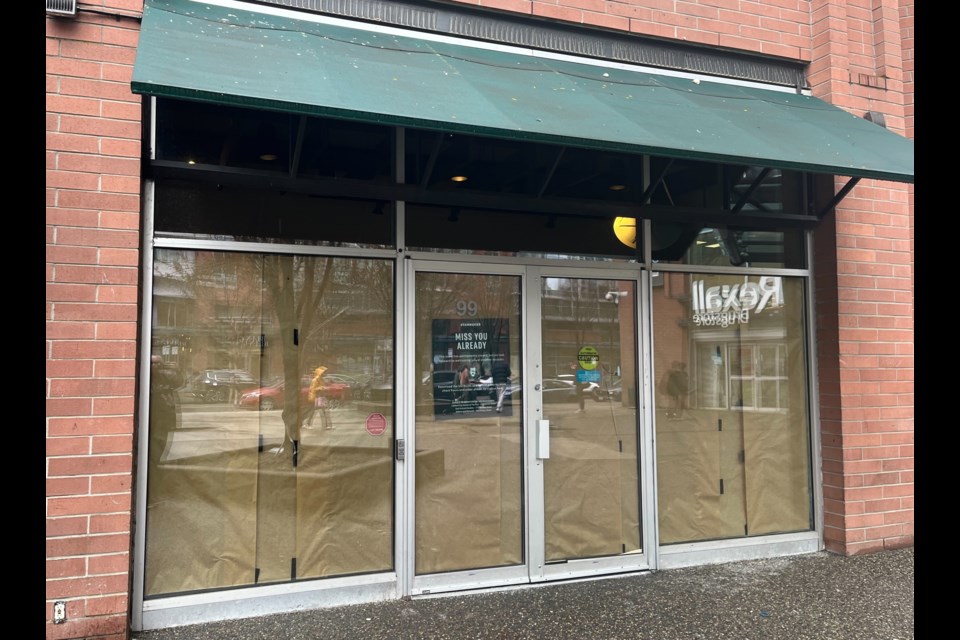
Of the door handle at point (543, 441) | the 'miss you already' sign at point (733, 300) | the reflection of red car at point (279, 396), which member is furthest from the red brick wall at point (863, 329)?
the reflection of red car at point (279, 396)

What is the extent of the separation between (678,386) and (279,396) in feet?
10.4

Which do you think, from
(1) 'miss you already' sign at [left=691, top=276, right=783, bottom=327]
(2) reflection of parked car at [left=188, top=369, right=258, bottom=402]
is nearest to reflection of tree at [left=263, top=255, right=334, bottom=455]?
(2) reflection of parked car at [left=188, top=369, right=258, bottom=402]

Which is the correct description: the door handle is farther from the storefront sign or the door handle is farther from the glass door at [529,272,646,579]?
the storefront sign

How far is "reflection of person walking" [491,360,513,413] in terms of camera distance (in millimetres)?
4953

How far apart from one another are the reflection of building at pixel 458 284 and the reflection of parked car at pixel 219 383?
0.10ft

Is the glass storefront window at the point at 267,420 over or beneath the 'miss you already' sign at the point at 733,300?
beneath

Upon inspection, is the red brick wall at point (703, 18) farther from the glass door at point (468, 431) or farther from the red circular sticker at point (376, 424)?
the red circular sticker at point (376, 424)

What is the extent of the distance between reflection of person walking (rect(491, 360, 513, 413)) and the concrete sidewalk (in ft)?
4.55

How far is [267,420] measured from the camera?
4422 millimetres

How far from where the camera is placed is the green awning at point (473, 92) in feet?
10.8

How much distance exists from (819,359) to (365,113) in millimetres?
4556

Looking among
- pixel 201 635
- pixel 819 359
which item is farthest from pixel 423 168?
pixel 819 359

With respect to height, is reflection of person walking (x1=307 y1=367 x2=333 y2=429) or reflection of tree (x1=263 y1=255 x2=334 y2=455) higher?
reflection of tree (x1=263 y1=255 x2=334 y2=455)

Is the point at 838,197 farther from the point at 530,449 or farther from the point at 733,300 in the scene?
the point at 530,449
